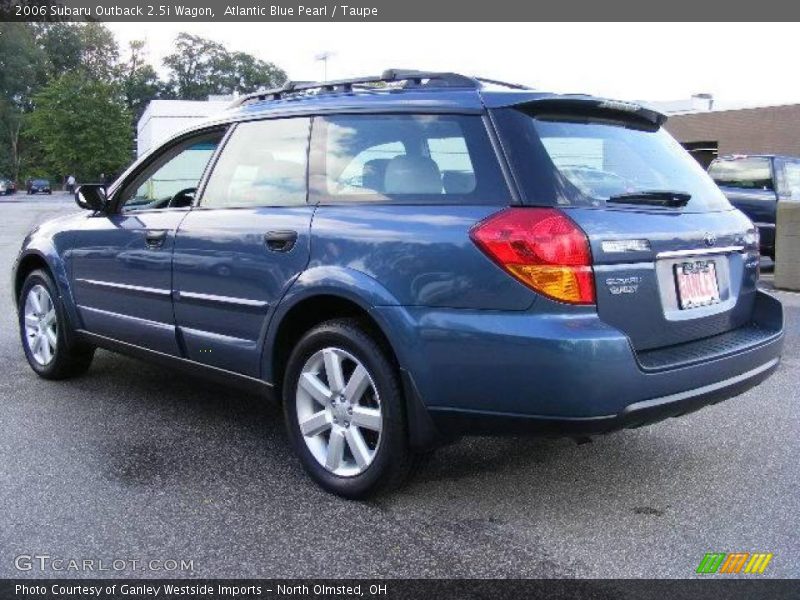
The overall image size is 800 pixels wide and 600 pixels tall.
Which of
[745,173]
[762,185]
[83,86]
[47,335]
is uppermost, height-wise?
[83,86]

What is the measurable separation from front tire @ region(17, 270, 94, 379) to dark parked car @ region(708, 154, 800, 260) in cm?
979

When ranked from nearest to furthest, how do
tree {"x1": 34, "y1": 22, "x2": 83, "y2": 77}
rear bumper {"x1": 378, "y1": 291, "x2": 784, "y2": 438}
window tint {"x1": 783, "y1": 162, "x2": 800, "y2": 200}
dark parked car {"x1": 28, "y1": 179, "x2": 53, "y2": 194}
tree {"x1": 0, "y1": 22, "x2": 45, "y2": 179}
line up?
rear bumper {"x1": 378, "y1": 291, "x2": 784, "y2": 438}
window tint {"x1": 783, "y1": 162, "x2": 800, "y2": 200}
dark parked car {"x1": 28, "y1": 179, "x2": 53, "y2": 194}
tree {"x1": 0, "y1": 22, "x2": 45, "y2": 179}
tree {"x1": 34, "y1": 22, "x2": 83, "y2": 77}

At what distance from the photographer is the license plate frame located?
125 inches

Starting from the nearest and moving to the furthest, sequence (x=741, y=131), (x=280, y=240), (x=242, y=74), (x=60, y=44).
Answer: (x=280, y=240) → (x=741, y=131) → (x=60, y=44) → (x=242, y=74)

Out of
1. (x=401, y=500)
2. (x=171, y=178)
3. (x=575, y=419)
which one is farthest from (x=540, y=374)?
(x=171, y=178)

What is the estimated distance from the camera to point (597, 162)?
3.33 metres

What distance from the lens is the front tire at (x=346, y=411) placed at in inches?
127

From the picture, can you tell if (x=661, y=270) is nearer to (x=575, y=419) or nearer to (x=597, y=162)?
(x=597, y=162)

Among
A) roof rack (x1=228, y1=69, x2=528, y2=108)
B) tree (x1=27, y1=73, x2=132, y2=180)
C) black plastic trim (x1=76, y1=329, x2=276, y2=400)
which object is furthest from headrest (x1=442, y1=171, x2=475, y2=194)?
tree (x1=27, y1=73, x2=132, y2=180)

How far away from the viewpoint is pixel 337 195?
3566 millimetres

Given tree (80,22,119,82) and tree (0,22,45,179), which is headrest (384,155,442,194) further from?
tree (80,22,119,82)

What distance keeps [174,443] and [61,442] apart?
0.58 metres

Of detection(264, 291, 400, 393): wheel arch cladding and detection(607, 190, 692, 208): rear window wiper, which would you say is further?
detection(264, 291, 400, 393): wheel arch cladding

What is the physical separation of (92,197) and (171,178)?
47cm
